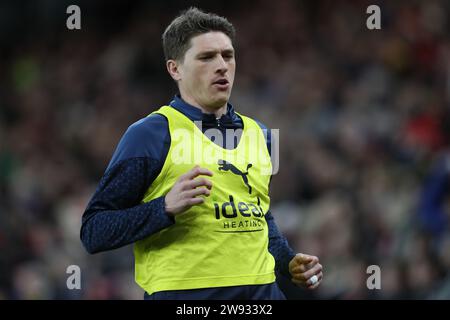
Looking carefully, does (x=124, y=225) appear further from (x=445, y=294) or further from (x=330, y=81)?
(x=330, y=81)

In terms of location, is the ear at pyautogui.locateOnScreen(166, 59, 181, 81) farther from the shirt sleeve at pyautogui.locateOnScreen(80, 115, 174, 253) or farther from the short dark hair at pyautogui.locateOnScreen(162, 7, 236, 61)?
the shirt sleeve at pyautogui.locateOnScreen(80, 115, 174, 253)

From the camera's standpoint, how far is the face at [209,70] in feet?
12.6

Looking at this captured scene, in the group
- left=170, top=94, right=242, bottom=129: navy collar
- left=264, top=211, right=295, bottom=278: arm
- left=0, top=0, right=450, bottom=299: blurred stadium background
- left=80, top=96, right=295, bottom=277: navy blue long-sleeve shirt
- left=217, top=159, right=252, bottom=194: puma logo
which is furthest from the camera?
left=0, top=0, right=450, bottom=299: blurred stadium background

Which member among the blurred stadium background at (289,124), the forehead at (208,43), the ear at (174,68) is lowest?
the blurred stadium background at (289,124)

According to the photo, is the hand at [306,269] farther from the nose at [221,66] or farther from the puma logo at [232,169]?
the nose at [221,66]

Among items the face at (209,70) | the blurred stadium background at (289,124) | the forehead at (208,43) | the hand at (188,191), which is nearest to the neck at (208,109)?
the face at (209,70)

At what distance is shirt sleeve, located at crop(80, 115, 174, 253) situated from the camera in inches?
141

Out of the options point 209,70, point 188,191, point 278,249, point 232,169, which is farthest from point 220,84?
point 278,249

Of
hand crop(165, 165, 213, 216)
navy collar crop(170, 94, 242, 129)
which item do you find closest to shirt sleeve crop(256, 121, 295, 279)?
navy collar crop(170, 94, 242, 129)

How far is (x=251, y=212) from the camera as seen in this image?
3764 mm

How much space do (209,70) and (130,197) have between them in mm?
632

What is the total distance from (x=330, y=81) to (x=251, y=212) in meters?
5.85
